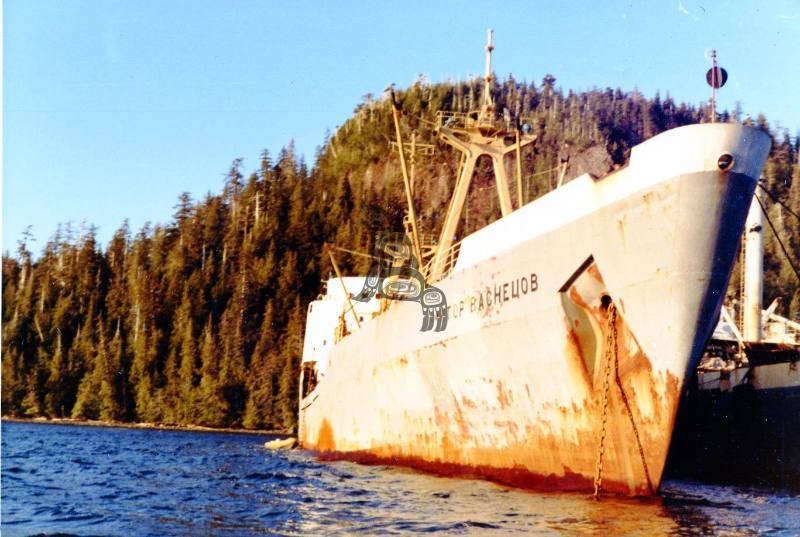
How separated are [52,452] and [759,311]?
20.2 meters

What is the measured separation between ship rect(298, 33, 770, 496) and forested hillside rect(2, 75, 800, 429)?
108 feet

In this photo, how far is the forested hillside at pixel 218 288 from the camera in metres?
58.2

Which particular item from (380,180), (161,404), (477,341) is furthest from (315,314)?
(380,180)

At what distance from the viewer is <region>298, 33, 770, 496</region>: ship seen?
30.7 ft

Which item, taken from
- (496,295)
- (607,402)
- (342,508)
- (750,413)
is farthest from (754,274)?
(342,508)

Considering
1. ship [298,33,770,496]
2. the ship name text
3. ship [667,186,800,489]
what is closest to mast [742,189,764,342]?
ship [667,186,800,489]

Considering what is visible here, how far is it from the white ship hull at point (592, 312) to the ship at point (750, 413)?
20.1 feet

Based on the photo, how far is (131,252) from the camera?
77.7 m

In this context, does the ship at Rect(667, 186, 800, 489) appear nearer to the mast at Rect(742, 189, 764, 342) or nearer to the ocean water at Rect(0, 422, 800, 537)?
the mast at Rect(742, 189, 764, 342)

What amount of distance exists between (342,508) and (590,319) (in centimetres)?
426

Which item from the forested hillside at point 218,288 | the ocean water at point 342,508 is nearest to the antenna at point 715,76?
the ocean water at point 342,508

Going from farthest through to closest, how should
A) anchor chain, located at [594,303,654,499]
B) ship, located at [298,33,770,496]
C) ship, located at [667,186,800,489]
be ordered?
ship, located at [667,186,800,489]
anchor chain, located at [594,303,654,499]
ship, located at [298,33,770,496]

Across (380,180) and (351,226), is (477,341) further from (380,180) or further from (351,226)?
(380,180)

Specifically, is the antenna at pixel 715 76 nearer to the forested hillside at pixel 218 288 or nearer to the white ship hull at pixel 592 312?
the white ship hull at pixel 592 312
